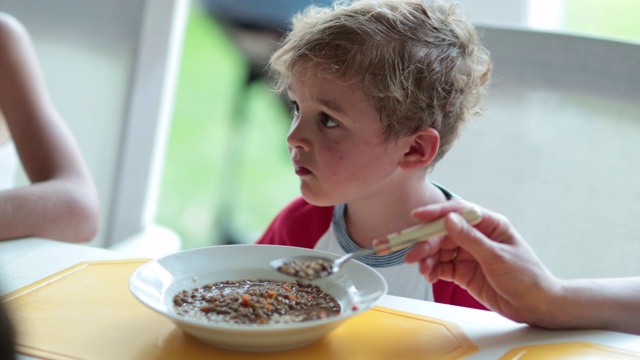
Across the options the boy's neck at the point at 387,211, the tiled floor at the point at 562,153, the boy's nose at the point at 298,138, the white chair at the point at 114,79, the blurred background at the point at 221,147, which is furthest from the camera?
the blurred background at the point at 221,147

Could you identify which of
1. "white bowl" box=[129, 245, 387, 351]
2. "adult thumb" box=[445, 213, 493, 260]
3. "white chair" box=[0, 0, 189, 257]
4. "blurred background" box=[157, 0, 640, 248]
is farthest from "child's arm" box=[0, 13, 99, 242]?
"blurred background" box=[157, 0, 640, 248]

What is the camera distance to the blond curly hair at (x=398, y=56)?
4.19ft

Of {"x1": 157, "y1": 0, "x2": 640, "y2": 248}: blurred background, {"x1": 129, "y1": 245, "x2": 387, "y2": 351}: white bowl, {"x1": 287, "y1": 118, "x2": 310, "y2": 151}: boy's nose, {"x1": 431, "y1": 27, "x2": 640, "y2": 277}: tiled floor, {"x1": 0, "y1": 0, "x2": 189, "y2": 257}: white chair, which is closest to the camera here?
{"x1": 129, "y1": 245, "x2": 387, "y2": 351}: white bowl

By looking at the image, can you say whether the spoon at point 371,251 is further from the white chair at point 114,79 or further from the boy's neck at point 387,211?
the white chair at point 114,79

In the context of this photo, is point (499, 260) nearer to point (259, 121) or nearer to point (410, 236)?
point (410, 236)

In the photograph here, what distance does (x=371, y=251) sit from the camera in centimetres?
95

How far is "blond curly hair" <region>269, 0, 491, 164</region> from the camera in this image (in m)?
1.28

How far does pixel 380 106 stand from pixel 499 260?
0.42 m

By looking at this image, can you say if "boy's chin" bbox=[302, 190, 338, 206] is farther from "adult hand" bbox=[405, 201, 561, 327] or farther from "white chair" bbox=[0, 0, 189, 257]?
"white chair" bbox=[0, 0, 189, 257]

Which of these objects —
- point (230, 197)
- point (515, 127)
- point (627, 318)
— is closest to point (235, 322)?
point (627, 318)

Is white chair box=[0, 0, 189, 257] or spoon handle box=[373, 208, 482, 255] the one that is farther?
white chair box=[0, 0, 189, 257]

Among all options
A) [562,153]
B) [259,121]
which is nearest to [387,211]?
[562,153]

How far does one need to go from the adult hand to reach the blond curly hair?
0.35m

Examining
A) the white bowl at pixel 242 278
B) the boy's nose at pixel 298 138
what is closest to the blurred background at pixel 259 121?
the white bowl at pixel 242 278
